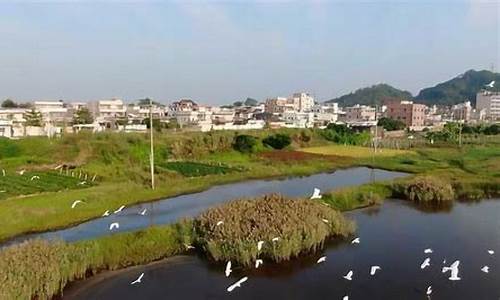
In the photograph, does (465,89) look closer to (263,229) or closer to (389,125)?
(389,125)

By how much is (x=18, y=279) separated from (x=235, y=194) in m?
16.9

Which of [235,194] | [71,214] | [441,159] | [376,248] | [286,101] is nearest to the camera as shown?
[376,248]

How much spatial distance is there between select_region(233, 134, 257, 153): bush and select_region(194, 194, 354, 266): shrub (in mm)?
30579

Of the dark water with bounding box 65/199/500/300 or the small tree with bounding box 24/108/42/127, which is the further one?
the small tree with bounding box 24/108/42/127

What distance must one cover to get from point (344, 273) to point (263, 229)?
2.61m

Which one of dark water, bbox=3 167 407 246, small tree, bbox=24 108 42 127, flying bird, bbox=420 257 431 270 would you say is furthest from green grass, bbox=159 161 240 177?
small tree, bbox=24 108 42 127

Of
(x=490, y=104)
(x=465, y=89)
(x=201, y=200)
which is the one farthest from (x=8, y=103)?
(x=465, y=89)

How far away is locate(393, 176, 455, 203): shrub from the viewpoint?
24.4 meters

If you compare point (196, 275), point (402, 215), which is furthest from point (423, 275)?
point (402, 215)

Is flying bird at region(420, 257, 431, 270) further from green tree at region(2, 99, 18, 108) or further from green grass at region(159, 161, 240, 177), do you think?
green tree at region(2, 99, 18, 108)

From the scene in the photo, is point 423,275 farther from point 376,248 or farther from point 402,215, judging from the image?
point 402,215

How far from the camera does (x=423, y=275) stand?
43.6 feet

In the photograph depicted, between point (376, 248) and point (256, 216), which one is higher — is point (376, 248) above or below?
below

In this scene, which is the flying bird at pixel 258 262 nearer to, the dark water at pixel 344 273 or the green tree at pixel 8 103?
the dark water at pixel 344 273
